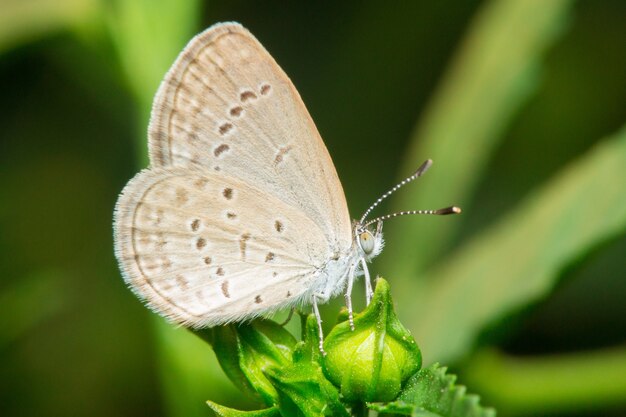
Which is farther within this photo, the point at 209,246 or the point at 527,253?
the point at 527,253

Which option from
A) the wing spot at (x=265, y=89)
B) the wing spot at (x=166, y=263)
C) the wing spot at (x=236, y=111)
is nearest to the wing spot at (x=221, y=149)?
the wing spot at (x=236, y=111)

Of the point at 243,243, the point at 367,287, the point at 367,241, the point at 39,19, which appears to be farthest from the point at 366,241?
the point at 39,19

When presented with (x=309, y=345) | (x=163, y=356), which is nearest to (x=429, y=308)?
(x=163, y=356)

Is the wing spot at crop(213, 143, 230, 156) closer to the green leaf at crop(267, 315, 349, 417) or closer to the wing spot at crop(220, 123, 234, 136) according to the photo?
the wing spot at crop(220, 123, 234, 136)

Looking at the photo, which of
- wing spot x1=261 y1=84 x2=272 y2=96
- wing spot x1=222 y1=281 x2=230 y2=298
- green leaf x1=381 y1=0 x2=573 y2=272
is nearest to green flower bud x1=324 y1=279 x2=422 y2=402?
wing spot x1=222 y1=281 x2=230 y2=298

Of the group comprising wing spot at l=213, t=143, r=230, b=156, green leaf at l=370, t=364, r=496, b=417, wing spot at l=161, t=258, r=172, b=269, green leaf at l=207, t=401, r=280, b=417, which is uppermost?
wing spot at l=213, t=143, r=230, b=156

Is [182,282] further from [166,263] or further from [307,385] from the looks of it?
[307,385]

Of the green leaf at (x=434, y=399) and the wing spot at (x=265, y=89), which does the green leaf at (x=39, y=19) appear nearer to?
the wing spot at (x=265, y=89)

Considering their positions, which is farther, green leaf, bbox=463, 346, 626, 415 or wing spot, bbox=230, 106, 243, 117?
green leaf, bbox=463, 346, 626, 415
